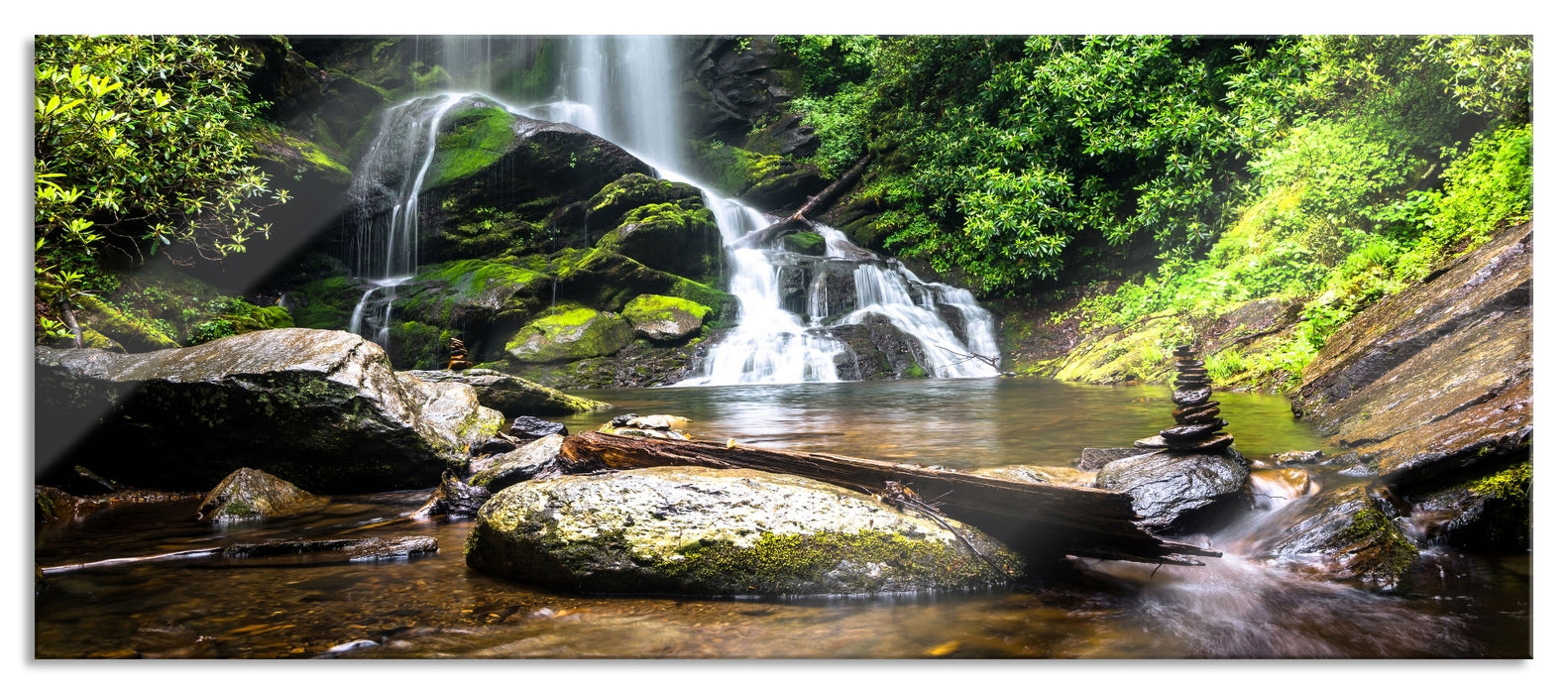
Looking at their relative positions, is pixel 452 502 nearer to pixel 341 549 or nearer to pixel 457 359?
pixel 341 549

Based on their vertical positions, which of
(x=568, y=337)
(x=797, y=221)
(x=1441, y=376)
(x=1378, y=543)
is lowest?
(x=1378, y=543)

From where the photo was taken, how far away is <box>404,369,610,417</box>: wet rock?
237 inches

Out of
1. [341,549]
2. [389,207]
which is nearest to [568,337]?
[389,207]

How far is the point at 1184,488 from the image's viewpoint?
2684mm

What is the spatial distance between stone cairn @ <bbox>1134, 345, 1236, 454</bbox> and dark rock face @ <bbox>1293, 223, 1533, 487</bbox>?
54 centimetres

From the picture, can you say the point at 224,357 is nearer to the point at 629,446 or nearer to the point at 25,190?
the point at 25,190

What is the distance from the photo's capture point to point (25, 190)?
103 inches

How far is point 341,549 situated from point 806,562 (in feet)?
5.72

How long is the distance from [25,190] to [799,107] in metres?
9.39

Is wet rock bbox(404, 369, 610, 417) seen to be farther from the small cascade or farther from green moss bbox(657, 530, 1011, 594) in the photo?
green moss bbox(657, 530, 1011, 594)

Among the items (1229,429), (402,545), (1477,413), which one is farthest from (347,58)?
(1477,413)

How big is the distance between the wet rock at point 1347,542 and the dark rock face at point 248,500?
13.2 feet

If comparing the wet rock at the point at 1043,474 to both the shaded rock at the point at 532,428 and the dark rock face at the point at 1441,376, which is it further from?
the shaded rock at the point at 532,428

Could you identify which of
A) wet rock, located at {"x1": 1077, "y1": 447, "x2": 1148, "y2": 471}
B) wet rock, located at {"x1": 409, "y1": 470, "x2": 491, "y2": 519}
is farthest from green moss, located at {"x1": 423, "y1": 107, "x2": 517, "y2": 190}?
wet rock, located at {"x1": 1077, "y1": 447, "x2": 1148, "y2": 471}
